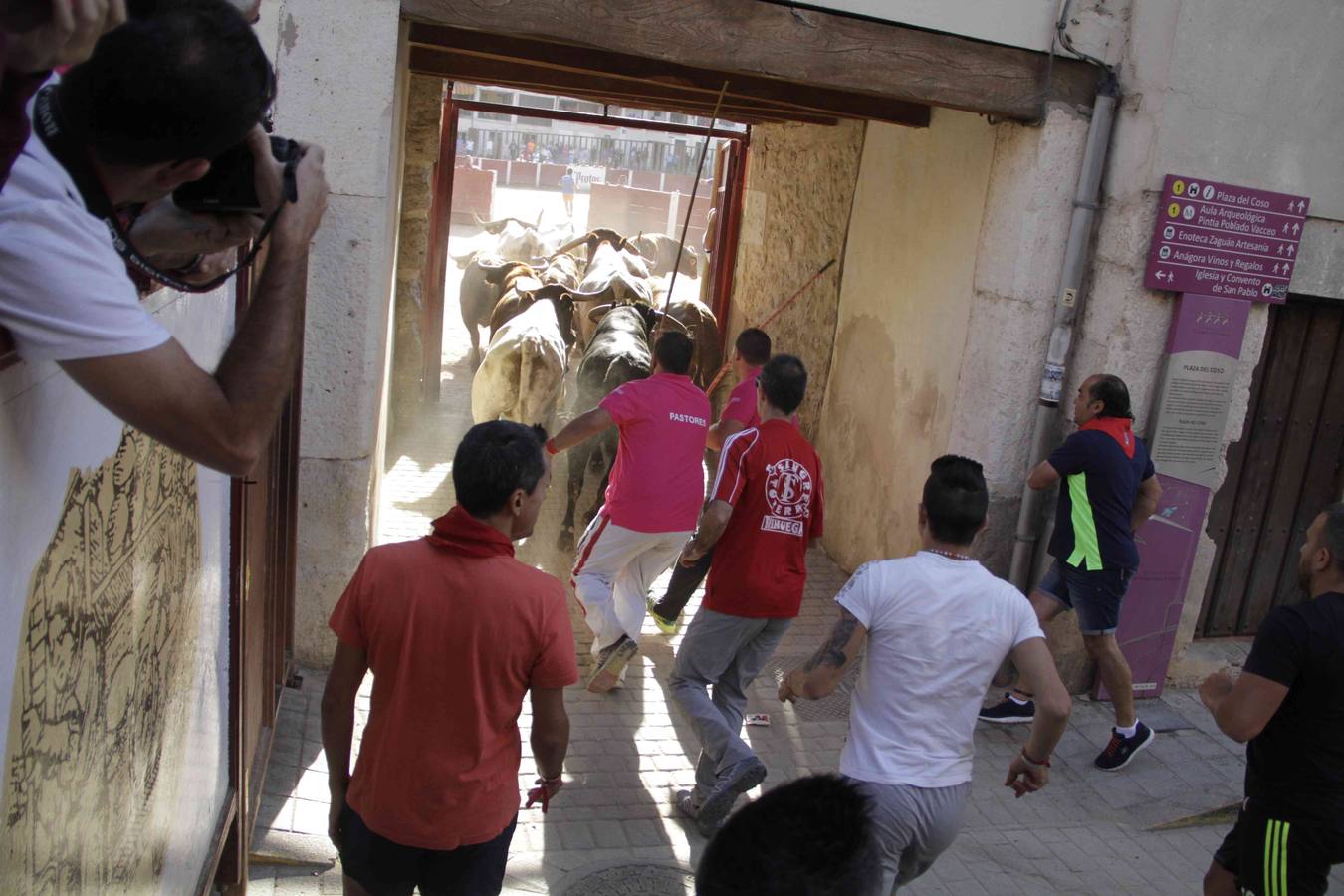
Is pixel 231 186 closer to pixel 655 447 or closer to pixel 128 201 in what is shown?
pixel 128 201

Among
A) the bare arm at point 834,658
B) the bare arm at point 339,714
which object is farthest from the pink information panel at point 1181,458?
the bare arm at point 339,714

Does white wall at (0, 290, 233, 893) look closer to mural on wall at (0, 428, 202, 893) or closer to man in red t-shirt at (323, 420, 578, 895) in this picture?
mural on wall at (0, 428, 202, 893)

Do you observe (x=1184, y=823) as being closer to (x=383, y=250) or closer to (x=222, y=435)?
(x=383, y=250)

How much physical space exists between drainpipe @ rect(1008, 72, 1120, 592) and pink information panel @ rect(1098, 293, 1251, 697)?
1.68ft

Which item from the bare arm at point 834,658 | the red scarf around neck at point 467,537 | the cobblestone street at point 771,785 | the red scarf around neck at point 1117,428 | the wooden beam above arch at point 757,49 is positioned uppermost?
the wooden beam above arch at point 757,49

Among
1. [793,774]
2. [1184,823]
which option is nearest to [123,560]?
[793,774]

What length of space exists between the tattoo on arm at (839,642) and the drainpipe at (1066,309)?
3.04m

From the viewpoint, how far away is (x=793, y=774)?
5.21 m

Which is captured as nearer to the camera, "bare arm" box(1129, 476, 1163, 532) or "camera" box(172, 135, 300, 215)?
"camera" box(172, 135, 300, 215)

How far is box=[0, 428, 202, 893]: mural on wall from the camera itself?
1638 mm

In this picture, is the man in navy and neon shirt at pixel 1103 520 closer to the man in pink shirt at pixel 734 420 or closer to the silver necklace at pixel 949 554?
the man in pink shirt at pixel 734 420

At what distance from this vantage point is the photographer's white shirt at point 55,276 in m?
1.33

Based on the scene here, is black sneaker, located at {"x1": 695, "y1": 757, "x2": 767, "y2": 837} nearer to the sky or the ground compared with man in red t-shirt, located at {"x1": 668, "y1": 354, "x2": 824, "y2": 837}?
nearer to the ground

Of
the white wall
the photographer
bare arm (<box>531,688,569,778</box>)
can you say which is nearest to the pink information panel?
bare arm (<box>531,688,569,778</box>)
